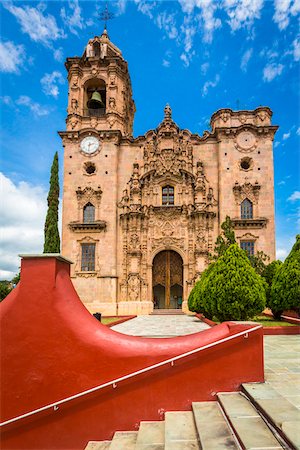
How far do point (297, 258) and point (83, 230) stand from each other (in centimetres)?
1388

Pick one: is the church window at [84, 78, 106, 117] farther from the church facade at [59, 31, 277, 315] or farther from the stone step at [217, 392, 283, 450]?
the stone step at [217, 392, 283, 450]

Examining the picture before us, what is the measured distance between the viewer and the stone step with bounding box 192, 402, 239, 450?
3242 millimetres

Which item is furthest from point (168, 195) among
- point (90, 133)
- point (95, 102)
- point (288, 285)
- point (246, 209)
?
point (288, 285)

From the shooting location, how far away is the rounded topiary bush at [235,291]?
9.85 m

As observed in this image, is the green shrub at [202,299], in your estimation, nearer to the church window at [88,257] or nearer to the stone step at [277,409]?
the stone step at [277,409]

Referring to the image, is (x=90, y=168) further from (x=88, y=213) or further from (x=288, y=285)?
(x=288, y=285)

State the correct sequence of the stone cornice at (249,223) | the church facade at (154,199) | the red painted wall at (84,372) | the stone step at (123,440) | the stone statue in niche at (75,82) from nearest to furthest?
the stone step at (123,440) < the red painted wall at (84,372) < the stone cornice at (249,223) < the church facade at (154,199) < the stone statue in niche at (75,82)

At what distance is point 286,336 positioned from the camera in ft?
32.7

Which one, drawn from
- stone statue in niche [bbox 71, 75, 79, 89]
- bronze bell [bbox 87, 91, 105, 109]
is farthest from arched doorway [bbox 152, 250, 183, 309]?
stone statue in niche [bbox 71, 75, 79, 89]

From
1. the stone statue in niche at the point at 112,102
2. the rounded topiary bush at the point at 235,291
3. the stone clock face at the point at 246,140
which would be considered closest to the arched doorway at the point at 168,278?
the stone clock face at the point at 246,140

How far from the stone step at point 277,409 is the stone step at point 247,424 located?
9 centimetres

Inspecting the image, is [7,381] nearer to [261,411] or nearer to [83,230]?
[261,411]

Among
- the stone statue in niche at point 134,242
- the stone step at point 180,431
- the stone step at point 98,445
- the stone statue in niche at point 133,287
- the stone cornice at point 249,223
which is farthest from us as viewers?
the stone statue in niche at point 134,242

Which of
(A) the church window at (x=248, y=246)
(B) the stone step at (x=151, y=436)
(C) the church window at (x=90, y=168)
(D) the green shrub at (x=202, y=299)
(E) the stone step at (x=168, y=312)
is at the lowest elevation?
(E) the stone step at (x=168, y=312)
